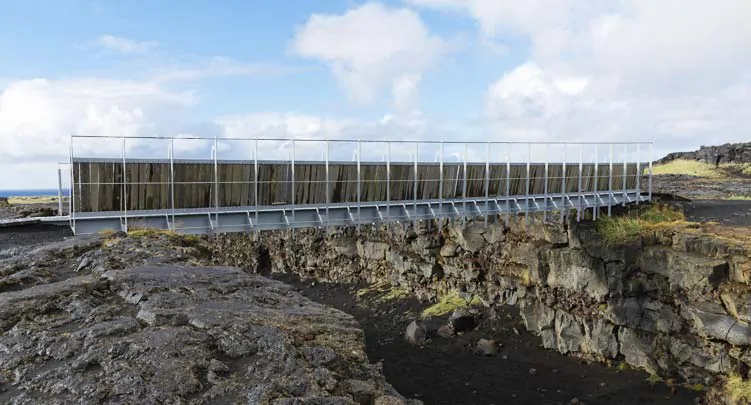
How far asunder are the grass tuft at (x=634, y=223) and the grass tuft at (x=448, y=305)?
8202 millimetres

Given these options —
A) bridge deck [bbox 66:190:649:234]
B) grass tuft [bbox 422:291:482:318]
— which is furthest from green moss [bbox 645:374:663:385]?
grass tuft [bbox 422:291:482:318]

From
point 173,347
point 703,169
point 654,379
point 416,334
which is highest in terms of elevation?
point 703,169

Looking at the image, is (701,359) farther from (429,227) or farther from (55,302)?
(55,302)

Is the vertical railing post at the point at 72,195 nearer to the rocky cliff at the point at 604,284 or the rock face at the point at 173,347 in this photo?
the rock face at the point at 173,347

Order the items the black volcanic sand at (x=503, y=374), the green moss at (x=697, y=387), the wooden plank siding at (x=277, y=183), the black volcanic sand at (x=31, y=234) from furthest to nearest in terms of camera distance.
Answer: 1. the black volcanic sand at (x=503, y=374)
2. the green moss at (x=697, y=387)
3. the wooden plank siding at (x=277, y=183)
4. the black volcanic sand at (x=31, y=234)

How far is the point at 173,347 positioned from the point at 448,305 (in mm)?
26100

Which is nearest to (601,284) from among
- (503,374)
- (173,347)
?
(503,374)

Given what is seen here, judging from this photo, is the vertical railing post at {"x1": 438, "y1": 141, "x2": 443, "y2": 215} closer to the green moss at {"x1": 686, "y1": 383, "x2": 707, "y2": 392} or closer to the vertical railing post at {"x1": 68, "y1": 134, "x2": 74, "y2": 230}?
the green moss at {"x1": 686, "y1": 383, "x2": 707, "y2": 392}

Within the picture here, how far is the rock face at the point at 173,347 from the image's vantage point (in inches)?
181

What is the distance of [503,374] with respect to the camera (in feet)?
71.3

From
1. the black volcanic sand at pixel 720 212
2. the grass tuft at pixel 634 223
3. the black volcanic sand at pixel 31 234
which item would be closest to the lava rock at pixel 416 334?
the grass tuft at pixel 634 223

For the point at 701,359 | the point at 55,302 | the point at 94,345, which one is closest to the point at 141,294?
the point at 55,302

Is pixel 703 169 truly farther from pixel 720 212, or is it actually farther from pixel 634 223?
pixel 634 223

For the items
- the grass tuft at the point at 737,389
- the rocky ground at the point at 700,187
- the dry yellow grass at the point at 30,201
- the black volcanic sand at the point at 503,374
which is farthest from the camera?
the rocky ground at the point at 700,187
